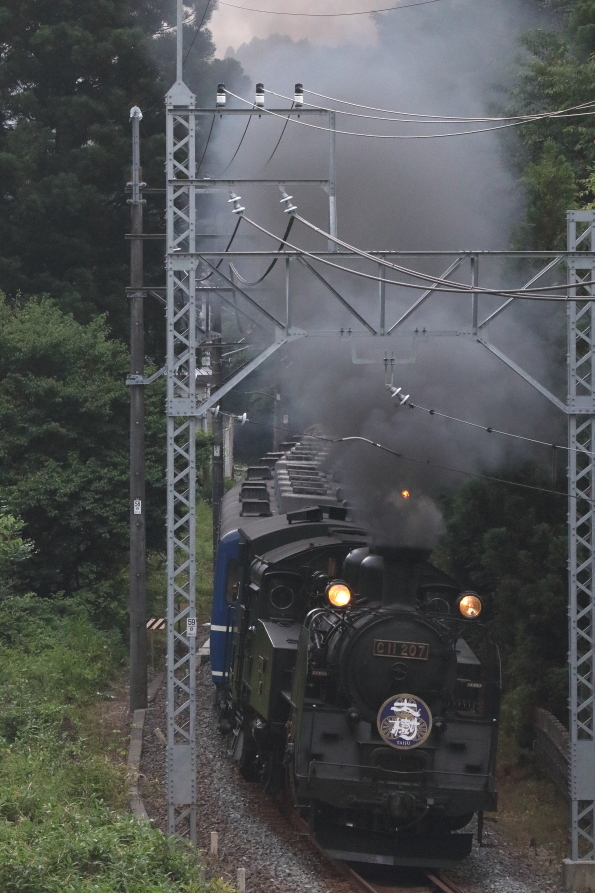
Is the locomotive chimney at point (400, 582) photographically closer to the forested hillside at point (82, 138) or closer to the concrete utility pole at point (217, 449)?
the concrete utility pole at point (217, 449)

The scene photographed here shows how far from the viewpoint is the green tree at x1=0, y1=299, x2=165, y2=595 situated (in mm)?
17000

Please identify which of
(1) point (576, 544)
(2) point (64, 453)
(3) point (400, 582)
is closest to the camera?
(3) point (400, 582)

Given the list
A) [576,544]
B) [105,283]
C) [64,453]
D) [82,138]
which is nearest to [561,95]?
[576,544]

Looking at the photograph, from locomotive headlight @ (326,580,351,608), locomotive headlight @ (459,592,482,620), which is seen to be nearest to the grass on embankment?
locomotive headlight @ (326,580,351,608)

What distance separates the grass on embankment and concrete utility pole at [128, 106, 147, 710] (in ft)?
3.02

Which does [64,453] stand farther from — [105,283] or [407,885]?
[407,885]

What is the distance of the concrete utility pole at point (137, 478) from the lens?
14.1 m

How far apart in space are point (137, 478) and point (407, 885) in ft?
24.1

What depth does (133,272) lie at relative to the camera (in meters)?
14.3

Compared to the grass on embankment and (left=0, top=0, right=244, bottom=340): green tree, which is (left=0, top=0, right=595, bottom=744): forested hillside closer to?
(left=0, top=0, right=244, bottom=340): green tree

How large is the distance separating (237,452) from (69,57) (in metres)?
21.3

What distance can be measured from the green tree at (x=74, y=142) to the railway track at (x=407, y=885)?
700 inches

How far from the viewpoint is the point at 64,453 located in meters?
17.6

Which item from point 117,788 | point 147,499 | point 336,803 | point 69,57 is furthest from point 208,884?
point 69,57
